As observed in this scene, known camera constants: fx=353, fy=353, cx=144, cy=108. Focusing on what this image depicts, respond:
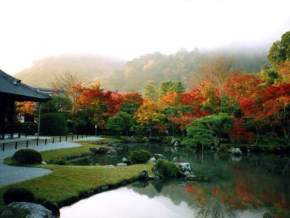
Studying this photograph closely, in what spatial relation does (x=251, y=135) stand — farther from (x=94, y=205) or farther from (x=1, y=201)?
(x=1, y=201)

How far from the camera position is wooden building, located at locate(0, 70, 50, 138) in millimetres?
26547

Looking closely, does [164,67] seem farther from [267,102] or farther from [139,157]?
[139,157]

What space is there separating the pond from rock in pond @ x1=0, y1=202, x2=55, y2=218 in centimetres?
182

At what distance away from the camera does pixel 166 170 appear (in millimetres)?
19234

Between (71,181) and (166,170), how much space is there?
20.2 ft

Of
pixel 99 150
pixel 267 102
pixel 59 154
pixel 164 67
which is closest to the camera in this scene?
pixel 59 154

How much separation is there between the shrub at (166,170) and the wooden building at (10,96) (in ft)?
40.4

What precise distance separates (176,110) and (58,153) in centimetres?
2410

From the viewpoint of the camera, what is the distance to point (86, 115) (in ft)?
157

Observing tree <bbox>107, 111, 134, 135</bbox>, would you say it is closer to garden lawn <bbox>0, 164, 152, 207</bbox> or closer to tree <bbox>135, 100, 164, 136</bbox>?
tree <bbox>135, 100, 164, 136</bbox>

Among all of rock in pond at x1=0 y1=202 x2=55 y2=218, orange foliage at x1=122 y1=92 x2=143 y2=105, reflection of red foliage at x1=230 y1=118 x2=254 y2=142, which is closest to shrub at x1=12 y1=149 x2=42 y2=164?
rock in pond at x1=0 y1=202 x2=55 y2=218

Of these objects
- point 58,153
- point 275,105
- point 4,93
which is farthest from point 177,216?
point 275,105

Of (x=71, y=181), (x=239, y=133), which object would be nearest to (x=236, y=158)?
(x=239, y=133)

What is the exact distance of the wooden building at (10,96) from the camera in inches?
1045
